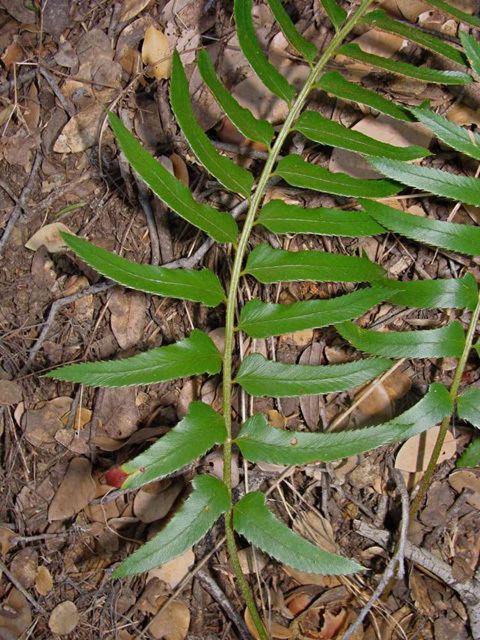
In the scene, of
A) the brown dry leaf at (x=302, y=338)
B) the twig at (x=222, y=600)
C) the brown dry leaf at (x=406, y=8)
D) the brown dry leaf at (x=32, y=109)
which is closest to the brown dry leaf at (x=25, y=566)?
the twig at (x=222, y=600)

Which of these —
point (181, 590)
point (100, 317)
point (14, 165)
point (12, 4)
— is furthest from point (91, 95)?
point (181, 590)

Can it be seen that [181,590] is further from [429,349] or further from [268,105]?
[268,105]

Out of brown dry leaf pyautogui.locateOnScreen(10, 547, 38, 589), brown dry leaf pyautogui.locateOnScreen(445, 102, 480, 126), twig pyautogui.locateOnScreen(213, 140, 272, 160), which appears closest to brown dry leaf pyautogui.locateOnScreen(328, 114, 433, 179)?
brown dry leaf pyautogui.locateOnScreen(445, 102, 480, 126)

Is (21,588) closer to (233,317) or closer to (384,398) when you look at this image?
(233,317)

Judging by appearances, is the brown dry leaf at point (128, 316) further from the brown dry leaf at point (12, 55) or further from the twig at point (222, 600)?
the brown dry leaf at point (12, 55)

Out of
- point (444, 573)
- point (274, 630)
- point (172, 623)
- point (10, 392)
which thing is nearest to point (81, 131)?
point (10, 392)
